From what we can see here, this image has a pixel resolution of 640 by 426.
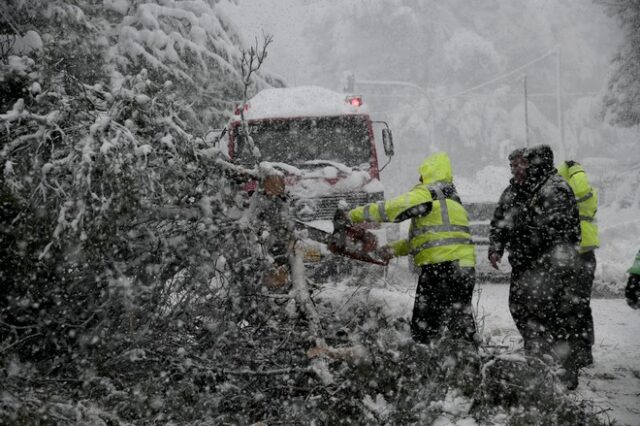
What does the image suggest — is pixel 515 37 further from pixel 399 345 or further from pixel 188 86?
pixel 399 345

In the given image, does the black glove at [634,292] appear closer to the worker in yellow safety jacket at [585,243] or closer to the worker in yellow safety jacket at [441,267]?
the worker in yellow safety jacket at [585,243]

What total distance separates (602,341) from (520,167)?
6.43 ft

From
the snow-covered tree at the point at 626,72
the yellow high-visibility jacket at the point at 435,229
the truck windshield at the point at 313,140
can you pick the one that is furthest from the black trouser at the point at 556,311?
the snow-covered tree at the point at 626,72

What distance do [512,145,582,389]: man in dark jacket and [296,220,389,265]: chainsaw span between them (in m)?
1.29

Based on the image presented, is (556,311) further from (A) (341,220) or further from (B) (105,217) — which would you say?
(B) (105,217)

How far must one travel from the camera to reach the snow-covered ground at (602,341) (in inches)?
138

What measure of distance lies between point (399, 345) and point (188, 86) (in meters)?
6.67

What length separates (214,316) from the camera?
3305 mm

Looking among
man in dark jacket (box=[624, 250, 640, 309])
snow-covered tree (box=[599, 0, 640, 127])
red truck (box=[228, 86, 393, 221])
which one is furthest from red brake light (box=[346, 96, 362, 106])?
snow-covered tree (box=[599, 0, 640, 127])

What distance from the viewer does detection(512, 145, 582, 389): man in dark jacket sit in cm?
391

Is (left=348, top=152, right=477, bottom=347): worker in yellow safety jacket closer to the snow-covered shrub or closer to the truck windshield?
the snow-covered shrub

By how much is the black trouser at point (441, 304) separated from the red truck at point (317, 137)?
260 cm

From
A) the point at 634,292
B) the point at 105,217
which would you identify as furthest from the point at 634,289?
the point at 105,217

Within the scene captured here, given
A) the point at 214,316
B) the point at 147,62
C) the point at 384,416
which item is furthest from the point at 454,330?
the point at 147,62
